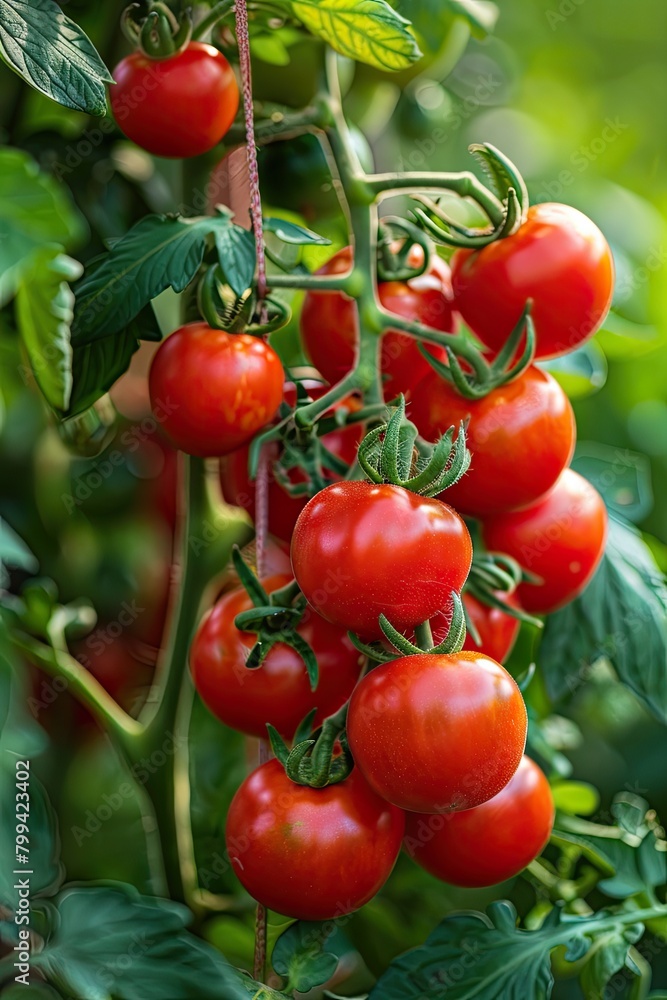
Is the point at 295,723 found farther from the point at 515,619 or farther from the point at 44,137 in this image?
the point at 44,137

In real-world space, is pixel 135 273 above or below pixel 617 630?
above

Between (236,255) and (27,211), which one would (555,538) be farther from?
(27,211)

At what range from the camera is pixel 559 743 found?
3.32 ft

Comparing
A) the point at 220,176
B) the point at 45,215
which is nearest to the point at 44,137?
the point at 220,176

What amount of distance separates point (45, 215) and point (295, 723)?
1.19 feet

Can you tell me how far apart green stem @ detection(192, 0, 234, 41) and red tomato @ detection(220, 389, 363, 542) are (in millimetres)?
243

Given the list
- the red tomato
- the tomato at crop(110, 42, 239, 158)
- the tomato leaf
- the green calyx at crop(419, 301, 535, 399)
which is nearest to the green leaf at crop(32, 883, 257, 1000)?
the tomato leaf

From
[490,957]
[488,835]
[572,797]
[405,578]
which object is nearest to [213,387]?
[405,578]

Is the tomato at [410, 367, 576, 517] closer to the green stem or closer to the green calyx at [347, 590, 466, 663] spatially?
the green calyx at [347, 590, 466, 663]

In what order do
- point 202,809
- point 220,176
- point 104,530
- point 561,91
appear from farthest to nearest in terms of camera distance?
point 561,91, point 104,530, point 202,809, point 220,176

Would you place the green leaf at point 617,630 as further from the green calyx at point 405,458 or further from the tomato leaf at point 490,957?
→ the green calyx at point 405,458

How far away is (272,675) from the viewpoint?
0.57 meters

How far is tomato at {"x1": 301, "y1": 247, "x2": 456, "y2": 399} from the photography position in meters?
0.66

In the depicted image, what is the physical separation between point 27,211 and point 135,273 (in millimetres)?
97
